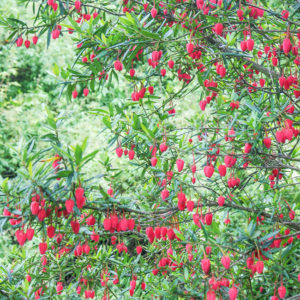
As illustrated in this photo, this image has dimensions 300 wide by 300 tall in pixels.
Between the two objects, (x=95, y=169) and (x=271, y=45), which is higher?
(x=271, y=45)

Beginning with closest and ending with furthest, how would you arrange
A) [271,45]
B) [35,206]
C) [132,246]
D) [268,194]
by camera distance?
[35,206], [271,45], [268,194], [132,246]

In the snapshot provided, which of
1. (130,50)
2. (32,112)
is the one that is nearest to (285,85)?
(130,50)

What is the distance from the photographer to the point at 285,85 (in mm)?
1788

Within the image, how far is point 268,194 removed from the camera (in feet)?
7.58

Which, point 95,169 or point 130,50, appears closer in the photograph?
point 130,50

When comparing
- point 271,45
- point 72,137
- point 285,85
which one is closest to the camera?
point 285,85

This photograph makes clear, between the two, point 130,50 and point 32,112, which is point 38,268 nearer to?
point 130,50

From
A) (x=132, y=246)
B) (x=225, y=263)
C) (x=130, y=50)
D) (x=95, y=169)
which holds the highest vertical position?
(x=130, y=50)

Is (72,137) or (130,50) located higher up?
(130,50)

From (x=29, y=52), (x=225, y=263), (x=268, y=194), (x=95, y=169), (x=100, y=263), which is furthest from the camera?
(x=29, y=52)

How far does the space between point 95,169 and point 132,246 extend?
109 centimetres

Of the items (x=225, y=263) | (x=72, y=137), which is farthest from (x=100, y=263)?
(x=72, y=137)

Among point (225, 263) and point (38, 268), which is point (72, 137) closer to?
point (38, 268)

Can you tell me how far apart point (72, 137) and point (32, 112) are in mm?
877
